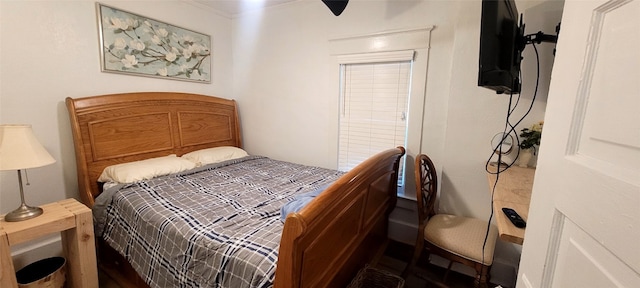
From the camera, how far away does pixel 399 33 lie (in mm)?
2297

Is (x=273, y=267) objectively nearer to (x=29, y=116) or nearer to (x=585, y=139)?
(x=585, y=139)

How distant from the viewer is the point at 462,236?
176 centimetres

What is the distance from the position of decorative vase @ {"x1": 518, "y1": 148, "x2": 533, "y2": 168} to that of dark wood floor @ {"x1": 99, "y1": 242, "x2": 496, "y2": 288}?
101 centimetres

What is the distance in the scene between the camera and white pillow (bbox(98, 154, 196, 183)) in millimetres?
2080

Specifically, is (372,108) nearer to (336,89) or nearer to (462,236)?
(336,89)

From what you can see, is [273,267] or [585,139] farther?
[273,267]

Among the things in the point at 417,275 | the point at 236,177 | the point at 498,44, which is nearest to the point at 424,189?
the point at 417,275

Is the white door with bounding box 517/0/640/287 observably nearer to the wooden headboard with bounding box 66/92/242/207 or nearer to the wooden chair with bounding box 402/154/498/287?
the wooden chair with bounding box 402/154/498/287

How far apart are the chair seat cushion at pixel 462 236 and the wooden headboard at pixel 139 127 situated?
252 centimetres

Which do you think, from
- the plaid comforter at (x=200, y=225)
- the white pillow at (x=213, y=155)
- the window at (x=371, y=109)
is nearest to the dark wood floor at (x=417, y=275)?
the plaid comforter at (x=200, y=225)

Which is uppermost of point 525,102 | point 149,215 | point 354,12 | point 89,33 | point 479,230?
point 354,12

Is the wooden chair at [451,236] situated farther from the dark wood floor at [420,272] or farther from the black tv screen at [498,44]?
the black tv screen at [498,44]

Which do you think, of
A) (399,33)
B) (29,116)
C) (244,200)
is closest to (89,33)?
(29,116)

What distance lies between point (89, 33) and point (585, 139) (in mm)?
3135
